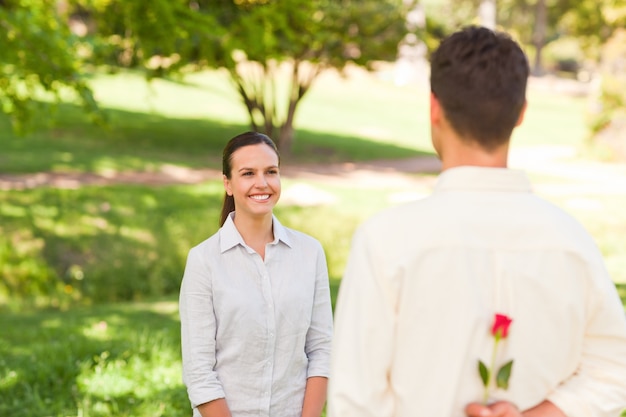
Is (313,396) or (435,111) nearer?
(435,111)

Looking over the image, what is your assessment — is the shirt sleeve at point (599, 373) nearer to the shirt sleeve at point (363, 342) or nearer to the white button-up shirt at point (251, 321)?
the shirt sleeve at point (363, 342)

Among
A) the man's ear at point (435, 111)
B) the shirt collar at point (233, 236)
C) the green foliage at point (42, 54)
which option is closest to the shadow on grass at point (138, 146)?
the green foliage at point (42, 54)

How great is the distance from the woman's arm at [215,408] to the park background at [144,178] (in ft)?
8.74

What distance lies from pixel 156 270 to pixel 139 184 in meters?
4.14

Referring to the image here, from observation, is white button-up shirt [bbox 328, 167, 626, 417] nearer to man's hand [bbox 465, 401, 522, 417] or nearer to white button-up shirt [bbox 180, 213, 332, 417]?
man's hand [bbox 465, 401, 522, 417]

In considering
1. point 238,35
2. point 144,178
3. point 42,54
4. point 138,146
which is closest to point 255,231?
point 42,54

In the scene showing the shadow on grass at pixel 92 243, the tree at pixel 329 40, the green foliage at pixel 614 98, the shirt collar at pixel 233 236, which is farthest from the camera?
the green foliage at pixel 614 98

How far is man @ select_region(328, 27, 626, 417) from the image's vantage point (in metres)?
1.80

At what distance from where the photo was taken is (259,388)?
2.83 metres

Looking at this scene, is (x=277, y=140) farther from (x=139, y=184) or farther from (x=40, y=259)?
(x=40, y=259)

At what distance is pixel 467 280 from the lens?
1.79 m

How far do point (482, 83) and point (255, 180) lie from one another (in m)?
1.20

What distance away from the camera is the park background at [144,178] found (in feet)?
21.5

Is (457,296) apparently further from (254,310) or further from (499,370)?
(254,310)
